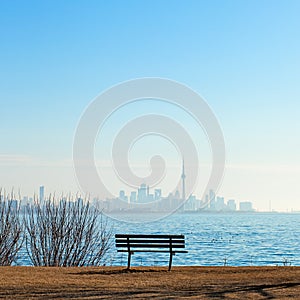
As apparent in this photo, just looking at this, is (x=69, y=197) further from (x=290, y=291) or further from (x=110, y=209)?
(x=290, y=291)

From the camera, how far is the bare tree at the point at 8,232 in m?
25.5

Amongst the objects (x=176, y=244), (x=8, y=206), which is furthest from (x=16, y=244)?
(x=176, y=244)

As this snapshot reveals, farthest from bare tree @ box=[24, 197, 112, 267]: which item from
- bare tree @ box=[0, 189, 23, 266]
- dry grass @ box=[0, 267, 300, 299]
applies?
dry grass @ box=[0, 267, 300, 299]

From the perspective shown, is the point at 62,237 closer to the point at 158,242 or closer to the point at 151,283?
the point at 158,242

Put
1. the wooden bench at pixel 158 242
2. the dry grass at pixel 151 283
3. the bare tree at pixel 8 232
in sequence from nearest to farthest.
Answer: the dry grass at pixel 151 283 < the wooden bench at pixel 158 242 < the bare tree at pixel 8 232

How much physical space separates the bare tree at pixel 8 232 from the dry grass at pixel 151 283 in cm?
886

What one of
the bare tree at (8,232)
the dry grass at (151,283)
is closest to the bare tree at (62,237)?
the bare tree at (8,232)

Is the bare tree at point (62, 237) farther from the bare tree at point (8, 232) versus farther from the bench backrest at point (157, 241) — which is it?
the bench backrest at point (157, 241)

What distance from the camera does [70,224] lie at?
26.6 meters

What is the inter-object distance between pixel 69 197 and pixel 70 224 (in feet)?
8.38

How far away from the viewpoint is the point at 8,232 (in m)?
26.0

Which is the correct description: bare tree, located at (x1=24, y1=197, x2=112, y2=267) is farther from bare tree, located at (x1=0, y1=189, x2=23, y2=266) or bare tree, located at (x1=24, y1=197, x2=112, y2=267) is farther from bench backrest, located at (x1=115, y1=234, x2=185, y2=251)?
bench backrest, located at (x1=115, y1=234, x2=185, y2=251)

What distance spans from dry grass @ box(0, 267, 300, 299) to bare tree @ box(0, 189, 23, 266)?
886 cm

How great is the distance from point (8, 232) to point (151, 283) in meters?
13.4
